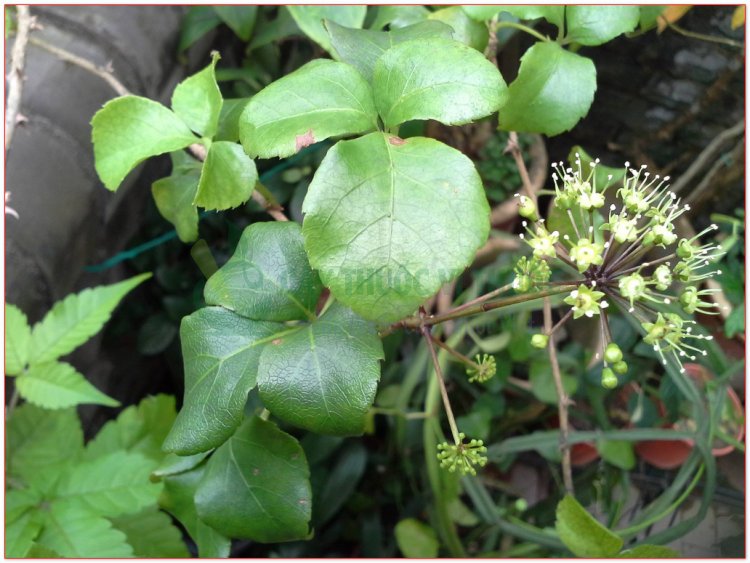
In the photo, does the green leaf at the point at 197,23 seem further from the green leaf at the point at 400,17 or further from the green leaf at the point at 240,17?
the green leaf at the point at 400,17

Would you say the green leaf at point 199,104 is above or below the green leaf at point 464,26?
below

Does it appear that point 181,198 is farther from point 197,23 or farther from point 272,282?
point 197,23

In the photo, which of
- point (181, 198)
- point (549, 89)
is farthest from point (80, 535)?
point (549, 89)

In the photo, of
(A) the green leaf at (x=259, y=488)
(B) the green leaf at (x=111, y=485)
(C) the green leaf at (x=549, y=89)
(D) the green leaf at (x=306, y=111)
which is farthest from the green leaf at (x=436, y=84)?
(B) the green leaf at (x=111, y=485)

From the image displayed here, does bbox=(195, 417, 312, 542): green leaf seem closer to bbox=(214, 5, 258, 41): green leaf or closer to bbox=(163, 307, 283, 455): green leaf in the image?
bbox=(163, 307, 283, 455): green leaf

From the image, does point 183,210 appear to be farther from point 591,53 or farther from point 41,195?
point 591,53
